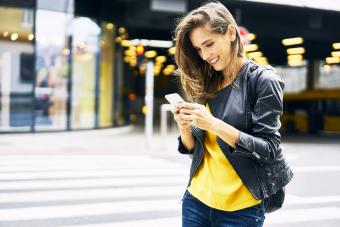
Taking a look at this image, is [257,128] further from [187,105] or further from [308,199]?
[308,199]

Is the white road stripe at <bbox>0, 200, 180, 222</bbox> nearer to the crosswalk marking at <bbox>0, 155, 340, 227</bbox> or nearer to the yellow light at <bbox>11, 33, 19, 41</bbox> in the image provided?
the crosswalk marking at <bbox>0, 155, 340, 227</bbox>

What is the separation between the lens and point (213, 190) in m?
2.12

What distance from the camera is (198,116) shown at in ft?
6.29

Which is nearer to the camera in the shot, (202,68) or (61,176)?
(202,68)

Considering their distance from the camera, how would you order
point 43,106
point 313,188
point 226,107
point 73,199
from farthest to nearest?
point 43,106, point 313,188, point 73,199, point 226,107

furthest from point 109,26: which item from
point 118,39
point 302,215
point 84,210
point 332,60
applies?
point 332,60

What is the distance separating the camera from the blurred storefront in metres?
16.1

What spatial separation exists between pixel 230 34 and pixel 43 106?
1535 cm

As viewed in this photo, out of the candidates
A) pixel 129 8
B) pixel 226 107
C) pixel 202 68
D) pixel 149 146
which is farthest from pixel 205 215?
pixel 129 8

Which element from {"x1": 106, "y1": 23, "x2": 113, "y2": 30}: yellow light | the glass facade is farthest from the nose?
{"x1": 106, "y1": 23, "x2": 113, "y2": 30}: yellow light

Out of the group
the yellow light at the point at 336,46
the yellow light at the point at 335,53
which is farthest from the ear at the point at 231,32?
the yellow light at the point at 335,53

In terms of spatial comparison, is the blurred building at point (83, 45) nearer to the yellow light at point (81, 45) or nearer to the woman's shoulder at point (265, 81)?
the yellow light at point (81, 45)

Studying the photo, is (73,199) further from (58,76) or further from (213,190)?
(58,76)

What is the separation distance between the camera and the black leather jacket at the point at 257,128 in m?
1.97
